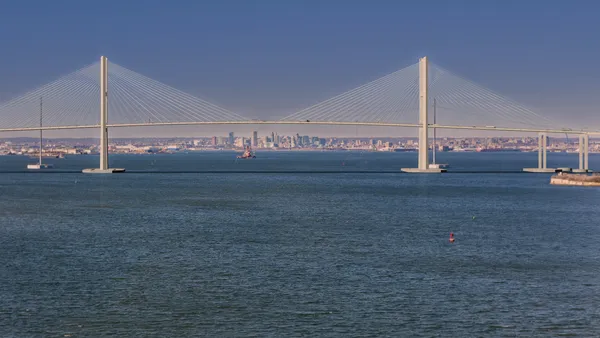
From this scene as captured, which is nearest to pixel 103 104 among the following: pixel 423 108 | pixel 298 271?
pixel 423 108

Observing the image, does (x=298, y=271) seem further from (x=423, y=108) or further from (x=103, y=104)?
(x=103, y=104)

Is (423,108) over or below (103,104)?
below

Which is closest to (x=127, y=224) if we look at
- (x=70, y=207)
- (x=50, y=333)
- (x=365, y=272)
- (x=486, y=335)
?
(x=70, y=207)

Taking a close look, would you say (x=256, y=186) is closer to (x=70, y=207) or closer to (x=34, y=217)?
(x=70, y=207)

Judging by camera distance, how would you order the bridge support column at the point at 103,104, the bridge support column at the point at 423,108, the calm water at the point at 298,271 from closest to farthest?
the calm water at the point at 298,271 → the bridge support column at the point at 423,108 → the bridge support column at the point at 103,104

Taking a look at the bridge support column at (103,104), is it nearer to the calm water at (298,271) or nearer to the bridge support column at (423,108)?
the bridge support column at (423,108)

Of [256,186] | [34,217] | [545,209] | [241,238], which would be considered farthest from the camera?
[256,186]

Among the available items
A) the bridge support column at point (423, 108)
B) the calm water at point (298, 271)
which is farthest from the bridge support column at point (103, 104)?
the calm water at point (298, 271)

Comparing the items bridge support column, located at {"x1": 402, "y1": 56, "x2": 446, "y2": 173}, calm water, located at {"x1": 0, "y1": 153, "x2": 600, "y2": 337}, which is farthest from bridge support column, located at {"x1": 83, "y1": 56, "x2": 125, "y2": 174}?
calm water, located at {"x1": 0, "y1": 153, "x2": 600, "y2": 337}
